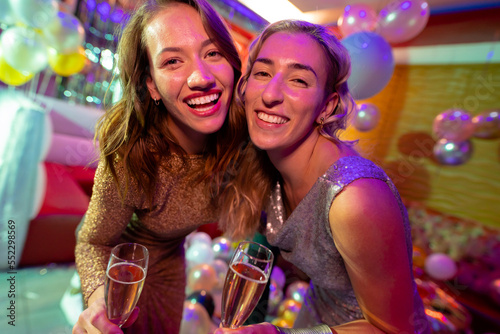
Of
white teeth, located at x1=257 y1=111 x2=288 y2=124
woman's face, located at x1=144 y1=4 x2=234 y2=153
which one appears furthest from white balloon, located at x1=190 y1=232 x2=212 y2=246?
Answer: white teeth, located at x1=257 y1=111 x2=288 y2=124

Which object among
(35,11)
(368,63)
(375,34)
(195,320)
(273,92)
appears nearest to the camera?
(273,92)

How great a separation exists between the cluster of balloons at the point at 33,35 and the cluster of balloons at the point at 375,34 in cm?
238

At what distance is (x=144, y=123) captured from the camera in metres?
1.25

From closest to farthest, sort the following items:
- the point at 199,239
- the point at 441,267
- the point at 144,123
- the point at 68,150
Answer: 1. the point at 144,123
2. the point at 441,267
3. the point at 199,239
4. the point at 68,150

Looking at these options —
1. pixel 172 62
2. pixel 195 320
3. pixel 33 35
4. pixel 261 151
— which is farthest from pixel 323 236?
pixel 33 35

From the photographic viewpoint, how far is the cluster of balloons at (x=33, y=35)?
8.29 feet

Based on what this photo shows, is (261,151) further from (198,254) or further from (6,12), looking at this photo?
(6,12)

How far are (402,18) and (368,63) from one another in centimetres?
82

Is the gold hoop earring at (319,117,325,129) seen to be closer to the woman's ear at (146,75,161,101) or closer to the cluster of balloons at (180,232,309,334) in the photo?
the woman's ear at (146,75,161,101)

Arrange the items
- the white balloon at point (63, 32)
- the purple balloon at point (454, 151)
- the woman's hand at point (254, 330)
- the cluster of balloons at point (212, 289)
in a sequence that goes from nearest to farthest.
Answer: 1. the woman's hand at point (254, 330)
2. the cluster of balloons at point (212, 289)
3. the white balloon at point (63, 32)
4. the purple balloon at point (454, 151)

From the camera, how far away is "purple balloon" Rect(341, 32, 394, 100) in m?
1.83

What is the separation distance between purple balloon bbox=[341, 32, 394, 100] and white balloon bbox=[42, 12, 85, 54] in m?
2.39

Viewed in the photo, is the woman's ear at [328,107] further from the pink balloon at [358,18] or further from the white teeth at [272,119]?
the pink balloon at [358,18]

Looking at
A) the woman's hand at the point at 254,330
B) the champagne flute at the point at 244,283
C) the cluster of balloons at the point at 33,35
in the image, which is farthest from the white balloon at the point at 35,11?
the woman's hand at the point at 254,330
